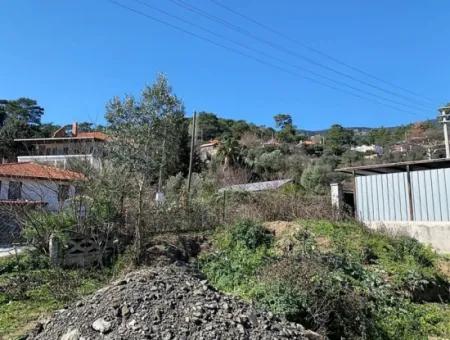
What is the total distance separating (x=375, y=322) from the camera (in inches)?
240

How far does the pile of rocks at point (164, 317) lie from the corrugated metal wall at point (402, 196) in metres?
10.3

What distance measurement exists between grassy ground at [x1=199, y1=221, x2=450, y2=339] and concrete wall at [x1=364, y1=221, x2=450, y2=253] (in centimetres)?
226

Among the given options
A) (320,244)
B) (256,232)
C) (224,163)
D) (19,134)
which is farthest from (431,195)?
(19,134)

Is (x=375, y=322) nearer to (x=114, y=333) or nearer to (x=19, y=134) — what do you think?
(x=114, y=333)

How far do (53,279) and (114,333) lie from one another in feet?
13.9

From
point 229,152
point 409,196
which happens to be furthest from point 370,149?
point 409,196

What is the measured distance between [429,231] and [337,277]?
8.06 m

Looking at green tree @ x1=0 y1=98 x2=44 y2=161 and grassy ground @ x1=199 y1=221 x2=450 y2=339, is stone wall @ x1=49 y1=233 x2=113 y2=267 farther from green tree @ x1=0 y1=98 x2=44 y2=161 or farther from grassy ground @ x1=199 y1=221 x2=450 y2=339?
green tree @ x1=0 y1=98 x2=44 y2=161

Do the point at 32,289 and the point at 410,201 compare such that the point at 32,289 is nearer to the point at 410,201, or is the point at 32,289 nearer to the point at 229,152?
the point at 410,201

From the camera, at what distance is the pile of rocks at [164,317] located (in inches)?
167

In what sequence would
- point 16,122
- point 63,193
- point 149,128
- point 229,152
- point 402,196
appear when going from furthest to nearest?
point 16,122, point 229,152, point 149,128, point 402,196, point 63,193

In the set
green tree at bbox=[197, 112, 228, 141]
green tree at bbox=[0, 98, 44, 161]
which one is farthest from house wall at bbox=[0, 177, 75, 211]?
green tree at bbox=[197, 112, 228, 141]

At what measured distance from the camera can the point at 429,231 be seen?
13258 millimetres

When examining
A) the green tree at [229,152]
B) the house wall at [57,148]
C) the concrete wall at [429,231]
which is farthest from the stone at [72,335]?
the green tree at [229,152]
